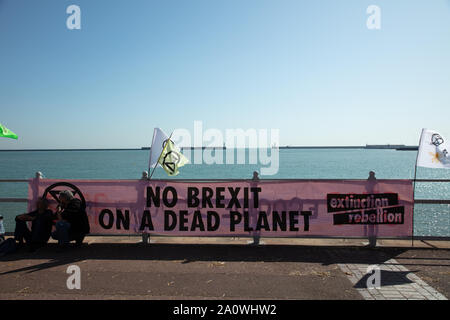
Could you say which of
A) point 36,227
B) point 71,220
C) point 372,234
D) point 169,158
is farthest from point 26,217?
point 372,234

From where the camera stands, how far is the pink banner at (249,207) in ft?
22.7

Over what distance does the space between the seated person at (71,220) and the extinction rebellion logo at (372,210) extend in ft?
19.0

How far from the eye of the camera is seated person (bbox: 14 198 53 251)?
6496mm

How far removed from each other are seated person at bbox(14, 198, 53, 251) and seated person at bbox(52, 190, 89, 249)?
0.86ft

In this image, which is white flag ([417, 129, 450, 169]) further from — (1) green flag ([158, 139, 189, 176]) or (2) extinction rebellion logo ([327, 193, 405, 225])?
(1) green flag ([158, 139, 189, 176])

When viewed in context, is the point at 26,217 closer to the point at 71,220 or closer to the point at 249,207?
the point at 71,220

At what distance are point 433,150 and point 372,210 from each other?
2.18 meters

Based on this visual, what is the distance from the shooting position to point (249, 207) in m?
7.07

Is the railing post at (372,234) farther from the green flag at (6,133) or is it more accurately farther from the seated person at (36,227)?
the green flag at (6,133)

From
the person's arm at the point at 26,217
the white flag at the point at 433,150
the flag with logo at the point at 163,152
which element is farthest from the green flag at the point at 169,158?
the white flag at the point at 433,150

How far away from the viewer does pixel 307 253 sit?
6.35 metres

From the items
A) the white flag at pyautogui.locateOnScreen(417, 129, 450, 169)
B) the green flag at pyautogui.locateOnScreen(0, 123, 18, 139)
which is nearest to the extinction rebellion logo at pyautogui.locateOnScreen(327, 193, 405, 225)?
the white flag at pyautogui.locateOnScreen(417, 129, 450, 169)

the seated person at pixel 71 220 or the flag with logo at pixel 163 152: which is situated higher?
the flag with logo at pixel 163 152
